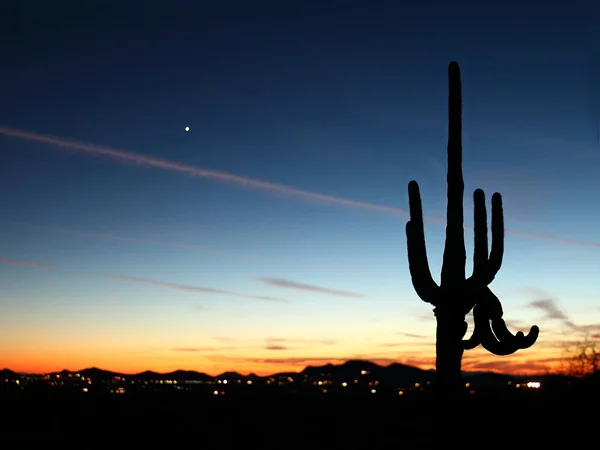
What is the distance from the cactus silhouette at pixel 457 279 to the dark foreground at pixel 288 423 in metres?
1.31

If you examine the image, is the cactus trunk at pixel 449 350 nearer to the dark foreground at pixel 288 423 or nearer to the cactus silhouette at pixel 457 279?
the cactus silhouette at pixel 457 279

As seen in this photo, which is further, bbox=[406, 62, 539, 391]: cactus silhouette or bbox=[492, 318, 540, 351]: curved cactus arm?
bbox=[492, 318, 540, 351]: curved cactus arm

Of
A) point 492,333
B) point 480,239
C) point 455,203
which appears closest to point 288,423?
point 492,333

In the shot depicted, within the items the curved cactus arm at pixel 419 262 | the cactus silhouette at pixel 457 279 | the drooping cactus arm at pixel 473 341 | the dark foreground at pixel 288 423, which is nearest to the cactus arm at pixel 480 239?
the cactus silhouette at pixel 457 279

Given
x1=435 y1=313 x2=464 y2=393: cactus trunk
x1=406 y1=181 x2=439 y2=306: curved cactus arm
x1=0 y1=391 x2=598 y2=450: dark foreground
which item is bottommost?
x1=0 y1=391 x2=598 y2=450: dark foreground

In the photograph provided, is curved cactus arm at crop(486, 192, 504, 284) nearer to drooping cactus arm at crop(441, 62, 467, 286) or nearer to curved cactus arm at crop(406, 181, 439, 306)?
drooping cactus arm at crop(441, 62, 467, 286)

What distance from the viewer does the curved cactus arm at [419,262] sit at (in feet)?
49.2

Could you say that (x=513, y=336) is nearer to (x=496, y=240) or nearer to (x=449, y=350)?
(x=449, y=350)

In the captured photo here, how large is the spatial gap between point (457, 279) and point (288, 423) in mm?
22370

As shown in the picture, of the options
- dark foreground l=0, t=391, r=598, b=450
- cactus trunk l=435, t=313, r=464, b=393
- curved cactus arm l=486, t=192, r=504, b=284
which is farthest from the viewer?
dark foreground l=0, t=391, r=598, b=450

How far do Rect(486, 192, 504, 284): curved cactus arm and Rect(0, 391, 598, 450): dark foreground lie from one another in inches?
111

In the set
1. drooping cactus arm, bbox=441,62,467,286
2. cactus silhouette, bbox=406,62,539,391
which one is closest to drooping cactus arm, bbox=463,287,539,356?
cactus silhouette, bbox=406,62,539,391

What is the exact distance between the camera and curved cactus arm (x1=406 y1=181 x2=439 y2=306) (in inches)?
591

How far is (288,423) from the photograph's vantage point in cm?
3544
